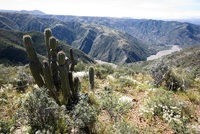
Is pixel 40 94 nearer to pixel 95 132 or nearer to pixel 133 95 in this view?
pixel 95 132

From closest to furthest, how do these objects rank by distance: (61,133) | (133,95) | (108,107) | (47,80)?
(61,133)
(108,107)
(47,80)
(133,95)

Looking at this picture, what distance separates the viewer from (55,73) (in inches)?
377

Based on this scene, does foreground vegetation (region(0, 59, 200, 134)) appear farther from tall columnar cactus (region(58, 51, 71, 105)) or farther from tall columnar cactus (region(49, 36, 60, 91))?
tall columnar cactus (region(49, 36, 60, 91))

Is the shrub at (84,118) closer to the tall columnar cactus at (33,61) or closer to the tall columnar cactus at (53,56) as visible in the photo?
the tall columnar cactus at (53,56)

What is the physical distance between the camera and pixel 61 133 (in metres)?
6.60

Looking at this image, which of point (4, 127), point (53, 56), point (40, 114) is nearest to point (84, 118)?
point (40, 114)

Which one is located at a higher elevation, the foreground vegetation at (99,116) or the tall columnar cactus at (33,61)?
the tall columnar cactus at (33,61)

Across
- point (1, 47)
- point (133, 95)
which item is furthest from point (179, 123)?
point (1, 47)

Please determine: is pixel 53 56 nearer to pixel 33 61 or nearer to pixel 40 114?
pixel 33 61

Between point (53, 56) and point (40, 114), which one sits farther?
point (53, 56)

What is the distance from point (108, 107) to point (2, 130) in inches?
141

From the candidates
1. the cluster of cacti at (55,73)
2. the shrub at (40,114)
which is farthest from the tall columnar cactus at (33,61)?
the shrub at (40,114)

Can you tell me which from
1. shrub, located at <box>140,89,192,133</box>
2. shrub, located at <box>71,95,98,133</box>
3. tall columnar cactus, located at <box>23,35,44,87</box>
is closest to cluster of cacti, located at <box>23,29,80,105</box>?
tall columnar cactus, located at <box>23,35,44,87</box>

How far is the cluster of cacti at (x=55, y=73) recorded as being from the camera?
8.95 meters
